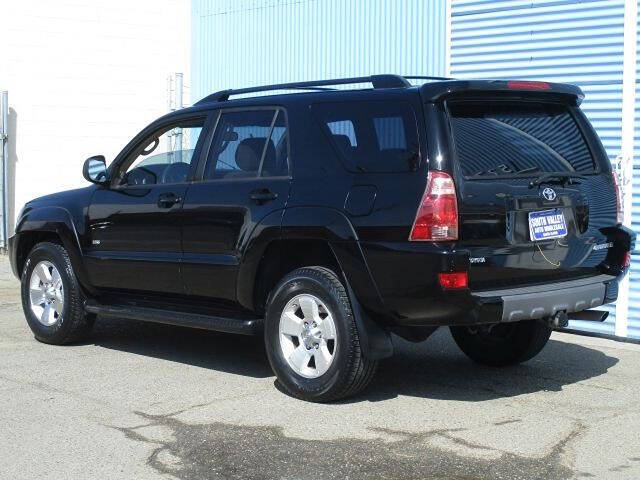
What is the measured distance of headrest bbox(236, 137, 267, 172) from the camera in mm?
6629

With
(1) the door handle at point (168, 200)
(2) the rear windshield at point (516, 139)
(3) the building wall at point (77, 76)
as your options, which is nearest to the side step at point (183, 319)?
(1) the door handle at point (168, 200)

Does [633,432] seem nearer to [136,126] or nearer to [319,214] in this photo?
[319,214]

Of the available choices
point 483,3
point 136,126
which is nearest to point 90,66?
point 136,126

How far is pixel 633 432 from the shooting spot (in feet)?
18.6

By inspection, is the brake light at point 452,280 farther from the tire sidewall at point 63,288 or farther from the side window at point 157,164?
the tire sidewall at point 63,288

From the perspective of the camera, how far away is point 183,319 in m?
6.88

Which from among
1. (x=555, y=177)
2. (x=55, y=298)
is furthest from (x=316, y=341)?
(x=55, y=298)

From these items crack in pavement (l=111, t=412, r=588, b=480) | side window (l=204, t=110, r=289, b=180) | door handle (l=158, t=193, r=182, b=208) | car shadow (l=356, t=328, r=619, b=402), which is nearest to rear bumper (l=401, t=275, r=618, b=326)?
crack in pavement (l=111, t=412, r=588, b=480)

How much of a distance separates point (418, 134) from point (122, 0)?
1204cm

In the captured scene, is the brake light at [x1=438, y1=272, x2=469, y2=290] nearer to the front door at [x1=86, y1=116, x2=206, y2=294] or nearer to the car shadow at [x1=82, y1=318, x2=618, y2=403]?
the car shadow at [x1=82, y1=318, x2=618, y2=403]

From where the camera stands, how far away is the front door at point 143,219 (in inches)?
277

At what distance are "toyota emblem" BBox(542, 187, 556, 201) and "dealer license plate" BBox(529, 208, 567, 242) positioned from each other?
0.08 metres

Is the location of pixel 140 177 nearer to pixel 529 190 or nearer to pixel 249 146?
pixel 249 146

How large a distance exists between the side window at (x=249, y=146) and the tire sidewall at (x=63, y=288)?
165 cm
